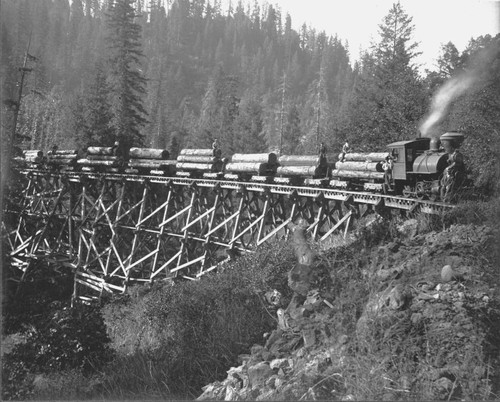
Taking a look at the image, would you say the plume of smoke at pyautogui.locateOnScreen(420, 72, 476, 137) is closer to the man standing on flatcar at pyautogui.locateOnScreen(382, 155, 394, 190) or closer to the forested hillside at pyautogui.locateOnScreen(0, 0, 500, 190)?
the forested hillside at pyautogui.locateOnScreen(0, 0, 500, 190)

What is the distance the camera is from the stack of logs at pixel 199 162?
16.7 m

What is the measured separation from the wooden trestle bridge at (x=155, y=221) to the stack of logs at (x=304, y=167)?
82 cm

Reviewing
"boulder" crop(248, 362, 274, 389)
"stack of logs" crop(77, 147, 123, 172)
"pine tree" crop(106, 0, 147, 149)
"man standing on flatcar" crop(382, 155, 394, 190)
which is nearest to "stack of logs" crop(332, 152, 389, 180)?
"man standing on flatcar" crop(382, 155, 394, 190)

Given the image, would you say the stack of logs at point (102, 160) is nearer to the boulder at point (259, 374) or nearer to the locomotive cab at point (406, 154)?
the locomotive cab at point (406, 154)

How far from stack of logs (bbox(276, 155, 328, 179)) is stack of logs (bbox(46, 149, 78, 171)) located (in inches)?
417

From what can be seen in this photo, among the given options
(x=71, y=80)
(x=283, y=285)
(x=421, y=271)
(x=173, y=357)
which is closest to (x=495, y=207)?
(x=421, y=271)

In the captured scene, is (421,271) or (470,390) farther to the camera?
(421,271)

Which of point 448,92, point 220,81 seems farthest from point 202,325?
point 220,81

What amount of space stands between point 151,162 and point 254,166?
16.5 ft

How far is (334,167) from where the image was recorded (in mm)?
14945

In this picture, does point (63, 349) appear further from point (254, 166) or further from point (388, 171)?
point (388, 171)

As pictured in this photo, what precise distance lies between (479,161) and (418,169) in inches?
114

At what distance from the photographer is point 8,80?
10.5 meters

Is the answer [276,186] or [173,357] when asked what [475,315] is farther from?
[276,186]
